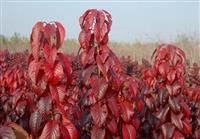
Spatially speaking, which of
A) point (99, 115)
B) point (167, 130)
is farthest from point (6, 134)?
point (167, 130)

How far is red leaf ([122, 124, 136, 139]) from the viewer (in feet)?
10.6

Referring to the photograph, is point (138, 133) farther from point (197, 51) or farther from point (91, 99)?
point (197, 51)

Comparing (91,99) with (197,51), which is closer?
(91,99)

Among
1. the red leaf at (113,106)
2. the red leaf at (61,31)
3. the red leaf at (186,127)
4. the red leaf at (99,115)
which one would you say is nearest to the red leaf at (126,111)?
the red leaf at (113,106)

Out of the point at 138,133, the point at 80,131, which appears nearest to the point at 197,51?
the point at 138,133

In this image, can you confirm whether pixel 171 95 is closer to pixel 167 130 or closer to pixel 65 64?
pixel 167 130

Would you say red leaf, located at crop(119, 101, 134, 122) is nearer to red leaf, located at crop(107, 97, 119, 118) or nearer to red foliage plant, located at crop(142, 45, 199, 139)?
red leaf, located at crop(107, 97, 119, 118)

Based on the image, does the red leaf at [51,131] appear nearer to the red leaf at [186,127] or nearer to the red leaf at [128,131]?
the red leaf at [128,131]

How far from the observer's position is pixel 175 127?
396cm

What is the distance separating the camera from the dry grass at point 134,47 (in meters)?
18.4

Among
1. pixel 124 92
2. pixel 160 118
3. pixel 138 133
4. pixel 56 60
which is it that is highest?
pixel 56 60

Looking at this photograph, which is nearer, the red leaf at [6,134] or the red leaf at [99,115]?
the red leaf at [6,134]

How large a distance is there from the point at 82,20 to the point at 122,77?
1.66 feet

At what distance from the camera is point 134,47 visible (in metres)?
24.6
